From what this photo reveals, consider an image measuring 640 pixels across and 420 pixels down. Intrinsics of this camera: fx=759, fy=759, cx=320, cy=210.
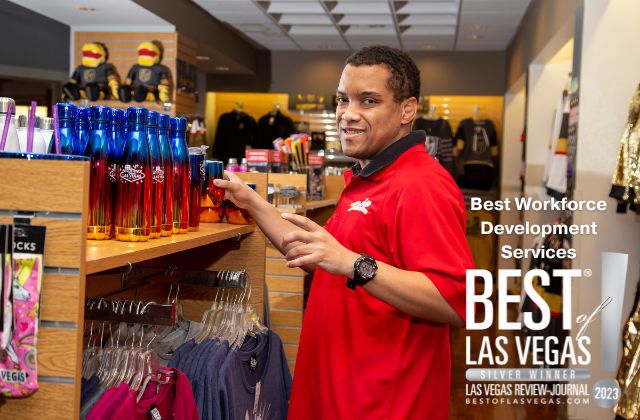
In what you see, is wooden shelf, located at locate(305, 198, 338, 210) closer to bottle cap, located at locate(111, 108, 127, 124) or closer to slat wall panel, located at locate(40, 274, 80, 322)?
bottle cap, located at locate(111, 108, 127, 124)

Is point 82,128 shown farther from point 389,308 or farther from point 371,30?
point 371,30

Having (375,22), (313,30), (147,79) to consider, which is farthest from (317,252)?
(313,30)

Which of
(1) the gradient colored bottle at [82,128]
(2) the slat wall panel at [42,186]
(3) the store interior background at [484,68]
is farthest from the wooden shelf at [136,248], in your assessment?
(3) the store interior background at [484,68]

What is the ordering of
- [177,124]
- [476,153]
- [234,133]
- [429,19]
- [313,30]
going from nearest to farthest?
1. [177,124]
2. [429,19]
3. [313,30]
4. [476,153]
5. [234,133]

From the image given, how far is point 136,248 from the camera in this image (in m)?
1.45

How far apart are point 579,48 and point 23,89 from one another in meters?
Answer: 7.32

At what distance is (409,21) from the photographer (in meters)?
8.86

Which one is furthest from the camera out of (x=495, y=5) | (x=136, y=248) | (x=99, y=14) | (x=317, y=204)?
(x=495, y=5)

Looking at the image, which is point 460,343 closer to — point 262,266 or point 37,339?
point 262,266

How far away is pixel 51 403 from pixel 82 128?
633 mm

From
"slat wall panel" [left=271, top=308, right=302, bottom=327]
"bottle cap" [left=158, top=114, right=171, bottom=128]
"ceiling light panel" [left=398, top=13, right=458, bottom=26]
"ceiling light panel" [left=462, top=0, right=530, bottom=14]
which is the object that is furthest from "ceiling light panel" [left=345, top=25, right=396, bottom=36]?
"bottle cap" [left=158, top=114, right=171, bottom=128]

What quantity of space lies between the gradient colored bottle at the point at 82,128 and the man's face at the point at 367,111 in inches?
25.7

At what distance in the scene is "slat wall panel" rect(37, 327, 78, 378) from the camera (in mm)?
1188

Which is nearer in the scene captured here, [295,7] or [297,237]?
[297,237]
